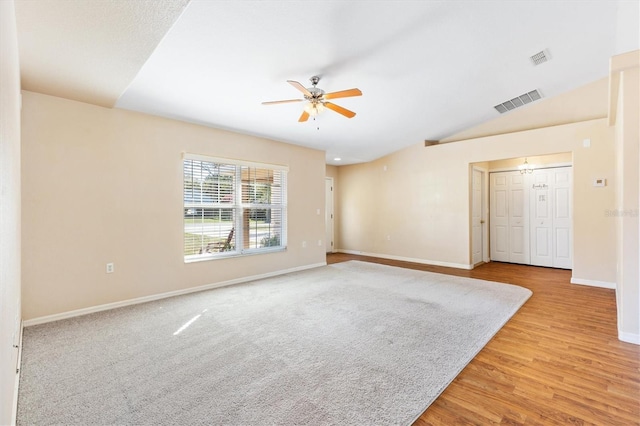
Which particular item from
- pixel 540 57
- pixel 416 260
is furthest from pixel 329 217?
pixel 540 57

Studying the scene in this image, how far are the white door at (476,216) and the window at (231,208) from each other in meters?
3.96

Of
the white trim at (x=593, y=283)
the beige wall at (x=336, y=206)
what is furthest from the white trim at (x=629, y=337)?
the beige wall at (x=336, y=206)

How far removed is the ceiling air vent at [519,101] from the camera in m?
4.79

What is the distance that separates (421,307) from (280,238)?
2965 mm

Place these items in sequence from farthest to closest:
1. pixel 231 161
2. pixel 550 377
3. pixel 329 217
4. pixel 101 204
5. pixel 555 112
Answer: pixel 329 217
pixel 555 112
pixel 231 161
pixel 101 204
pixel 550 377

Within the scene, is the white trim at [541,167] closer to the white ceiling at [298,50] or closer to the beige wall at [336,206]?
the white ceiling at [298,50]

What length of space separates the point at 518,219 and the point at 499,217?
390 millimetres

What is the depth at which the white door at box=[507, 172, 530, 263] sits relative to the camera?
6316 mm

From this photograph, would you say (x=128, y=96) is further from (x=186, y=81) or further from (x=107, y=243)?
(x=107, y=243)

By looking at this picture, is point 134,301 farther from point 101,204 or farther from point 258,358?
point 258,358

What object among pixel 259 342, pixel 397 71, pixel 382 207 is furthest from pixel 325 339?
pixel 382 207

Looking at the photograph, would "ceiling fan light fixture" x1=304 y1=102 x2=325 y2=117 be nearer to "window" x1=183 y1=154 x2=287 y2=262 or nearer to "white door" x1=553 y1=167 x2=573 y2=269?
"window" x1=183 y1=154 x2=287 y2=262

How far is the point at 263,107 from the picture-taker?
3.99 metres

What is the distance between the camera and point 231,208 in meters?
4.80
